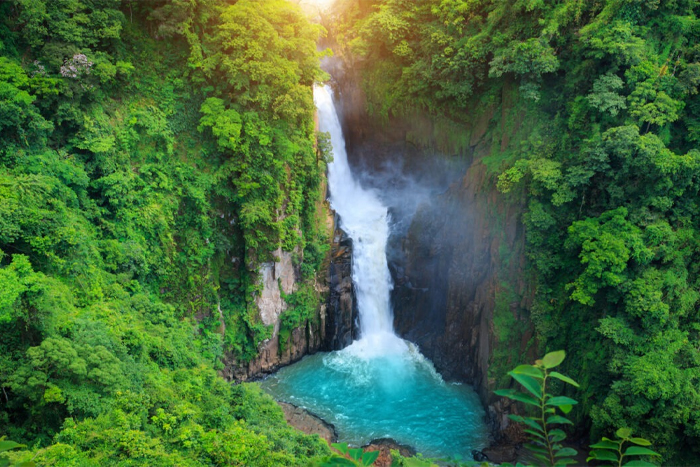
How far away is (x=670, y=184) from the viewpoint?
10.8 m

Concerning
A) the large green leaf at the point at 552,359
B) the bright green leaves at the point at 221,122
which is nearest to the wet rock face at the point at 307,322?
the bright green leaves at the point at 221,122

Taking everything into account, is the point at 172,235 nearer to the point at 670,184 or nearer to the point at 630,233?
the point at 630,233

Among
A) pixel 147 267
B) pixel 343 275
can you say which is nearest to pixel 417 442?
pixel 343 275

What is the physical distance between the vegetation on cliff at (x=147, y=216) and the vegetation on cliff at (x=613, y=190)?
7.33 meters

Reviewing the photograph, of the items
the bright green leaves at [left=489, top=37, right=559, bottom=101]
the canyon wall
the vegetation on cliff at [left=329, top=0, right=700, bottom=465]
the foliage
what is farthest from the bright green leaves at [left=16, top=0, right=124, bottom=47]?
the foliage

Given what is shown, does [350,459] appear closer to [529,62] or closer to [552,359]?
[552,359]

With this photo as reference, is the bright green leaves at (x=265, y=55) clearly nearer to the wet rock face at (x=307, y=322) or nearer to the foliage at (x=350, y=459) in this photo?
the wet rock face at (x=307, y=322)

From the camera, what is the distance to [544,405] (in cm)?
183

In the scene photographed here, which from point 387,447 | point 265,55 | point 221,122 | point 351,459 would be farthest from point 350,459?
point 265,55

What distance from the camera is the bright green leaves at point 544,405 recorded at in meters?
1.81

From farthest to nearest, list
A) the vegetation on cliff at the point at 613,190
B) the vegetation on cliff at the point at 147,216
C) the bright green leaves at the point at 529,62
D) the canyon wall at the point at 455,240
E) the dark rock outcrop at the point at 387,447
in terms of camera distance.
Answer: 1. the canyon wall at the point at 455,240
2. the bright green leaves at the point at 529,62
3. the dark rock outcrop at the point at 387,447
4. the vegetation on cliff at the point at 613,190
5. the vegetation on cliff at the point at 147,216

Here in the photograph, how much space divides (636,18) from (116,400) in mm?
15644

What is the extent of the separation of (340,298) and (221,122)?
8358mm

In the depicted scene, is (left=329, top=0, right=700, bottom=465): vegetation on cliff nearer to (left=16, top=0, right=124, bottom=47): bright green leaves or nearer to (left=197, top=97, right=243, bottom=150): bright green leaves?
(left=197, top=97, right=243, bottom=150): bright green leaves
